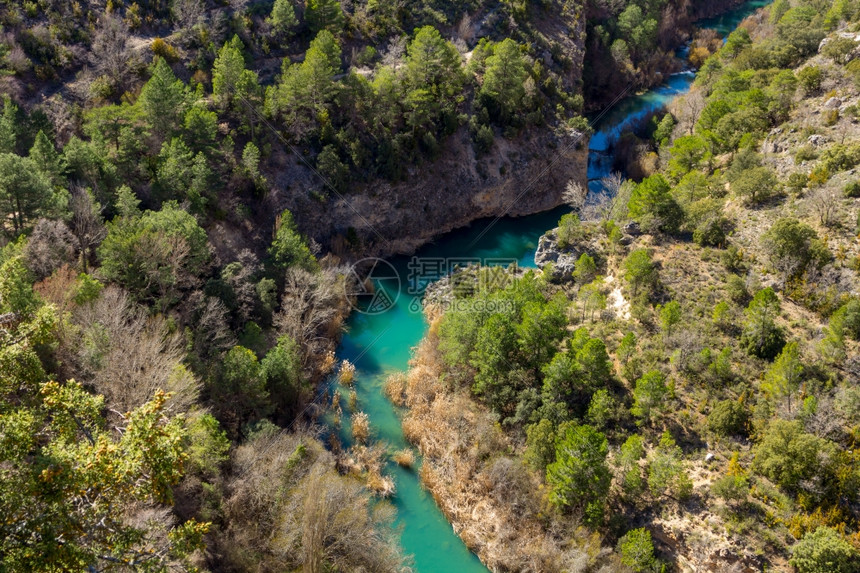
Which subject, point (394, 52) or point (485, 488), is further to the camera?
point (394, 52)

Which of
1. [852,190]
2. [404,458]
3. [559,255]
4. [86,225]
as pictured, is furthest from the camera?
[559,255]

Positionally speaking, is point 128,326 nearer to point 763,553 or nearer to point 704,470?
point 704,470

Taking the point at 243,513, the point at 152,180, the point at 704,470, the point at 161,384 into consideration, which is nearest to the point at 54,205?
the point at 152,180

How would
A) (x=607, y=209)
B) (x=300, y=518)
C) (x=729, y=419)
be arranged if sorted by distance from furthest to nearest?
(x=607, y=209)
(x=729, y=419)
(x=300, y=518)

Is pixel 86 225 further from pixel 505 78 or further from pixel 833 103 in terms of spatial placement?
pixel 833 103

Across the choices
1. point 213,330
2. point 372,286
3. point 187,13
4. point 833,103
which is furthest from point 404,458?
point 187,13

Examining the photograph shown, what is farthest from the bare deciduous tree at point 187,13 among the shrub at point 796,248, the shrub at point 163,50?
the shrub at point 796,248
